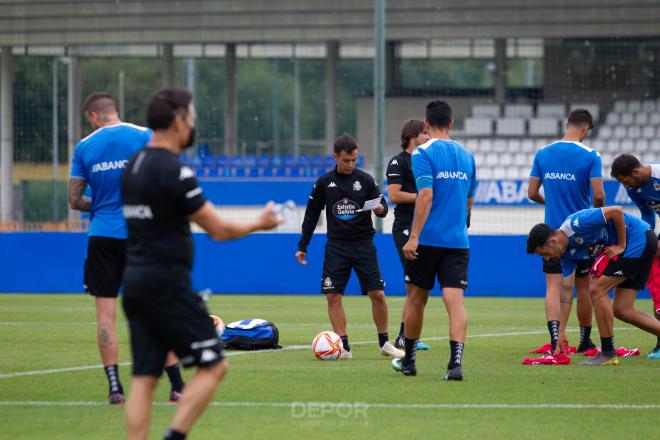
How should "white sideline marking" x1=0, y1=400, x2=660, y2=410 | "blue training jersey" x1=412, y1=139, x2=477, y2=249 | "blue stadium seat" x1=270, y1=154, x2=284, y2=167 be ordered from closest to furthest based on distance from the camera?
"white sideline marking" x1=0, y1=400, x2=660, y2=410, "blue training jersey" x1=412, y1=139, x2=477, y2=249, "blue stadium seat" x1=270, y1=154, x2=284, y2=167

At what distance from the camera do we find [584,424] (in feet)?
24.3

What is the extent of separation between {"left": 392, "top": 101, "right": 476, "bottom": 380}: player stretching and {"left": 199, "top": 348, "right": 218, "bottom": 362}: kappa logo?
3499 mm

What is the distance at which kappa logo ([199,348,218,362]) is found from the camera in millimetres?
5820

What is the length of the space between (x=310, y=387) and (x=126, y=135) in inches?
94.0

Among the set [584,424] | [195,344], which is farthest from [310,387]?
[195,344]

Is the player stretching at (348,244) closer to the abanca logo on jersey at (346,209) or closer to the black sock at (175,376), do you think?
the abanca logo on jersey at (346,209)

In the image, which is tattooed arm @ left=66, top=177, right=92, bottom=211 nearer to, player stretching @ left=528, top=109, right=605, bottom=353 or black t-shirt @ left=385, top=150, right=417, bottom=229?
black t-shirt @ left=385, top=150, right=417, bottom=229

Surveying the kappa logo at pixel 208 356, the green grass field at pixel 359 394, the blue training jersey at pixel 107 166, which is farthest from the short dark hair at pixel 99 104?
the kappa logo at pixel 208 356

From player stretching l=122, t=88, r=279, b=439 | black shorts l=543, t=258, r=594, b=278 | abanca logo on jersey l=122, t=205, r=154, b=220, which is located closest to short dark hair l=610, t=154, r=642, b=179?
black shorts l=543, t=258, r=594, b=278

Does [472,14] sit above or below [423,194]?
above

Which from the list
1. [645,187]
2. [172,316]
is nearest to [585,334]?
[645,187]

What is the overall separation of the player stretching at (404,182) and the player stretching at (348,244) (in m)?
0.30

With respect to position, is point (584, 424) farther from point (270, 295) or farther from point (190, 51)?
point (190, 51)

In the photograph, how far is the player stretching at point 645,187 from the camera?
33.2 ft
